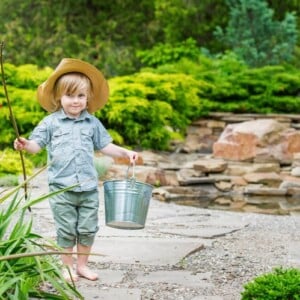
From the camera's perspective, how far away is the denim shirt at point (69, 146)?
376 cm

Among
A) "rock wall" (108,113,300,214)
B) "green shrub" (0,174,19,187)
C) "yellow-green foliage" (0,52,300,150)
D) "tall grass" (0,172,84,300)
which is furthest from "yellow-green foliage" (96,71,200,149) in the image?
"tall grass" (0,172,84,300)

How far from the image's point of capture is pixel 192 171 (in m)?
12.0

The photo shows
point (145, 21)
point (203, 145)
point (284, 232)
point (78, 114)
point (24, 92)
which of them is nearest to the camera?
point (78, 114)

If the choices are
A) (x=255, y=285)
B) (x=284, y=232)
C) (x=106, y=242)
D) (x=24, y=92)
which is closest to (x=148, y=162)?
(x=24, y=92)

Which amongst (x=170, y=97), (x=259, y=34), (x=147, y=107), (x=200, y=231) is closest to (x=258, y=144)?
(x=170, y=97)

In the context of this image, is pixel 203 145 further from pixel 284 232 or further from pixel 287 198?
pixel 284 232

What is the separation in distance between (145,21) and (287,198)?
1279cm

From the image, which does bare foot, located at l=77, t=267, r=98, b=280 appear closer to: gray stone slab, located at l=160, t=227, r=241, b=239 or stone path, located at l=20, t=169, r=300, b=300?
stone path, located at l=20, t=169, r=300, b=300

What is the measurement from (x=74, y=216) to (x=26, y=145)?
462mm

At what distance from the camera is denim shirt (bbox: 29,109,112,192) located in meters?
3.76

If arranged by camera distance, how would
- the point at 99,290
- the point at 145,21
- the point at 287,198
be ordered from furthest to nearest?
1. the point at 145,21
2. the point at 287,198
3. the point at 99,290

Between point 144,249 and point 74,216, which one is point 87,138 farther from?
point 144,249

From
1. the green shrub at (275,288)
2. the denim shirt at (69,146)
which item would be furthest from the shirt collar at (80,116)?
the green shrub at (275,288)

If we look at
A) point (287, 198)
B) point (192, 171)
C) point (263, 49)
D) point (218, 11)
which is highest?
point (218, 11)
